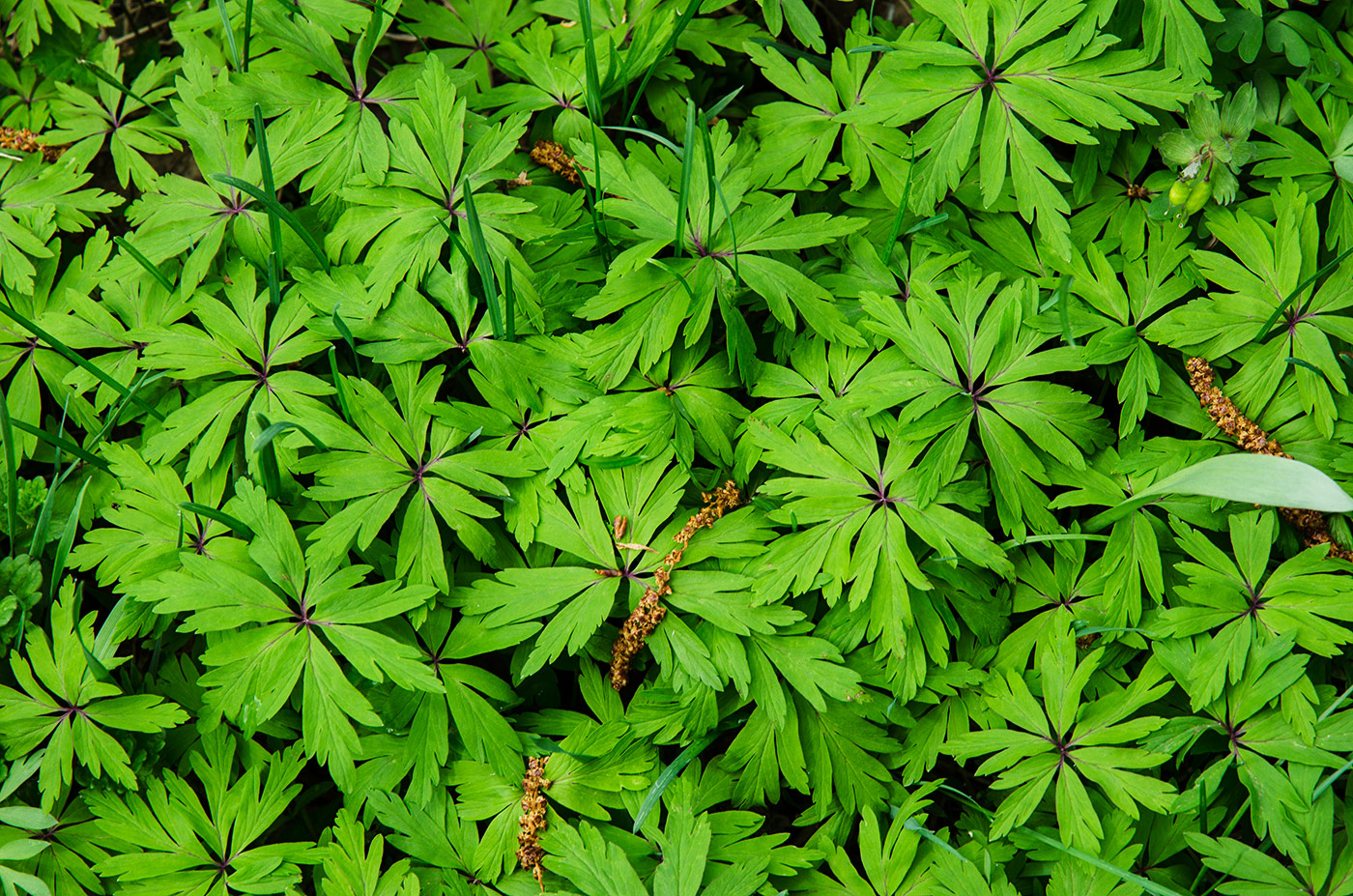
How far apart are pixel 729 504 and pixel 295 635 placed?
1.08 m

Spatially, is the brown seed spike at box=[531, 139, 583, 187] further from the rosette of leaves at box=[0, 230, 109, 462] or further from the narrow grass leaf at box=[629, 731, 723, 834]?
the narrow grass leaf at box=[629, 731, 723, 834]

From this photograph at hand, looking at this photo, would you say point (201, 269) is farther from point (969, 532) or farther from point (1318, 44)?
point (1318, 44)

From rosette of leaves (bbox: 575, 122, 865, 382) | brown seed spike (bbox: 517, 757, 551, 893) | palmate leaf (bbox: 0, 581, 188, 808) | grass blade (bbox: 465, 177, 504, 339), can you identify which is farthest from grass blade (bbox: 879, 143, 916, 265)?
palmate leaf (bbox: 0, 581, 188, 808)

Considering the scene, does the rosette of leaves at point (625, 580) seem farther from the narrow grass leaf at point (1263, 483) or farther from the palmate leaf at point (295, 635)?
the narrow grass leaf at point (1263, 483)

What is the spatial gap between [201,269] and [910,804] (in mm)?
2293

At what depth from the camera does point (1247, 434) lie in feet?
6.98

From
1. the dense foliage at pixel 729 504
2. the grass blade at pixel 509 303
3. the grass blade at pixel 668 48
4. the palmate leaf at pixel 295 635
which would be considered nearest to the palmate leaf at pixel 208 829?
the dense foliage at pixel 729 504

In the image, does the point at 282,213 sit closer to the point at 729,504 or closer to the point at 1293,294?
the point at 729,504

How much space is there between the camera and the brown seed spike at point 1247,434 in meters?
2.12

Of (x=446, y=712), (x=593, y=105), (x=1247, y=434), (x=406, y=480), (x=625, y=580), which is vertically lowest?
(x=446, y=712)

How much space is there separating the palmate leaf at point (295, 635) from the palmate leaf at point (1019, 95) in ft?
5.38

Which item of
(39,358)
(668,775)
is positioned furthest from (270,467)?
(668,775)

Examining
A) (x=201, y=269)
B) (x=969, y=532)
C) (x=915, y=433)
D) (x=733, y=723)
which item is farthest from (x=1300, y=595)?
(x=201, y=269)

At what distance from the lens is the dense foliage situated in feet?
6.67
